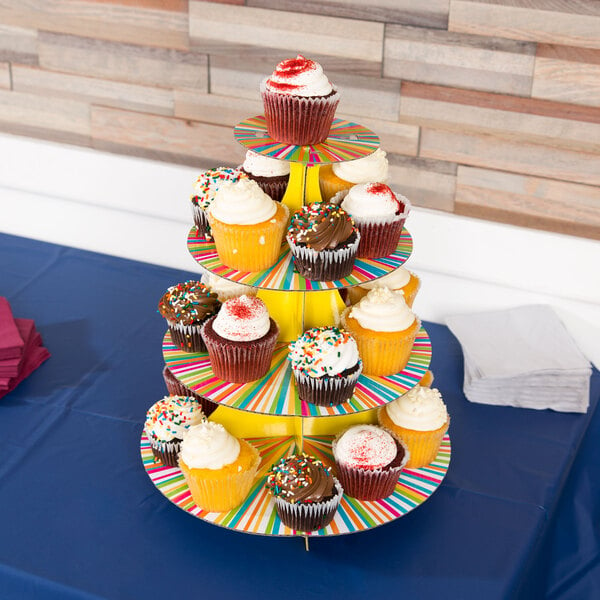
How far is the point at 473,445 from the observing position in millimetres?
2088

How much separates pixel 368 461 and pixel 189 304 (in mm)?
489

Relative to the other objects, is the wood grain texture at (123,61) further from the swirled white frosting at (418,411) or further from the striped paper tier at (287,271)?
the swirled white frosting at (418,411)

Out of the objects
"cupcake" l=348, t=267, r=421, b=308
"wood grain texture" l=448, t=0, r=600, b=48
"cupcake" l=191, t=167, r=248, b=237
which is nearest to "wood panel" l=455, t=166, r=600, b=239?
"wood grain texture" l=448, t=0, r=600, b=48

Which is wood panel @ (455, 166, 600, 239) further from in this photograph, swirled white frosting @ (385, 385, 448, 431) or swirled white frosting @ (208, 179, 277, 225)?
swirled white frosting @ (208, 179, 277, 225)

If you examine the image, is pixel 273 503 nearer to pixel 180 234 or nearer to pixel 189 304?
pixel 189 304

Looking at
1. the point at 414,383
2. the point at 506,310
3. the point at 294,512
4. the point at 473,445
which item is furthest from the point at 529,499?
the point at 506,310

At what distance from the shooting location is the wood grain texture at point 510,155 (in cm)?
237

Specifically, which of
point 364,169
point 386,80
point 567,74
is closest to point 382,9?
point 386,80

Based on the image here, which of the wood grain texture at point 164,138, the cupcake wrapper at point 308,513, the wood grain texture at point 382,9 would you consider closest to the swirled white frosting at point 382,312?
the cupcake wrapper at point 308,513

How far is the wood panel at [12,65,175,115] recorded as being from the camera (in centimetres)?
282

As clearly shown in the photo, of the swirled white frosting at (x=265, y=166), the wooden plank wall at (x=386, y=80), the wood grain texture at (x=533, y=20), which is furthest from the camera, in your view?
the wooden plank wall at (x=386, y=80)

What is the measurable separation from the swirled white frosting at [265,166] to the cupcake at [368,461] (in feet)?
1.80

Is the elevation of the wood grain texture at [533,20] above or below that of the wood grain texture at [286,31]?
above

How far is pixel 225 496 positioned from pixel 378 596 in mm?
349
